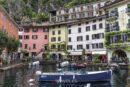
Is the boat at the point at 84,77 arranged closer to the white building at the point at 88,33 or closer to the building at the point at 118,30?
the building at the point at 118,30

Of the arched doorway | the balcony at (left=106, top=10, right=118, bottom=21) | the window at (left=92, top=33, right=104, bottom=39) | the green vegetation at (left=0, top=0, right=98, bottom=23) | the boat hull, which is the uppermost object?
the green vegetation at (left=0, top=0, right=98, bottom=23)

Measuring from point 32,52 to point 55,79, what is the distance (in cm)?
6034

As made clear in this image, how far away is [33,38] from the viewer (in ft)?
317

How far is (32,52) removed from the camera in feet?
317

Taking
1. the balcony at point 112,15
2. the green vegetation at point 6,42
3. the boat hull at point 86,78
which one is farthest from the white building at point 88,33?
the boat hull at point 86,78

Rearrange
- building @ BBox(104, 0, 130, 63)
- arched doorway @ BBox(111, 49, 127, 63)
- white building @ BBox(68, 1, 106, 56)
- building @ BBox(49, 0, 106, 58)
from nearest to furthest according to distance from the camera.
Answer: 1. building @ BBox(104, 0, 130, 63)
2. arched doorway @ BBox(111, 49, 127, 63)
3. white building @ BBox(68, 1, 106, 56)
4. building @ BBox(49, 0, 106, 58)

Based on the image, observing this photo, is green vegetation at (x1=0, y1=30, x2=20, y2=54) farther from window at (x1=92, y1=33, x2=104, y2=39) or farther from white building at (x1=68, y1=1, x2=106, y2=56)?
window at (x1=92, y1=33, x2=104, y2=39)

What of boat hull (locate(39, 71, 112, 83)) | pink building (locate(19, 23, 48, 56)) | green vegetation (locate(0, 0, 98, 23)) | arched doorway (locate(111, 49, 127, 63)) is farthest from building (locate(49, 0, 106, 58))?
boat hull (locate(39, 71, 112, 83))

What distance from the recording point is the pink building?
95562 millimetres

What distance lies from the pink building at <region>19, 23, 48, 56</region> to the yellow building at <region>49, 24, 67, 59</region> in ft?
12.1

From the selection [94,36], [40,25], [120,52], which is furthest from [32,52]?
[120,52]

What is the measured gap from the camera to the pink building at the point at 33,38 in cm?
9556

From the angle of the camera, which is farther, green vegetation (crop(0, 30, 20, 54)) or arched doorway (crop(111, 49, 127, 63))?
arched doorway (crop(111, 49, 127, 63))

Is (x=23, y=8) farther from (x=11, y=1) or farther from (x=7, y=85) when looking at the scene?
(x=7, y=85)
